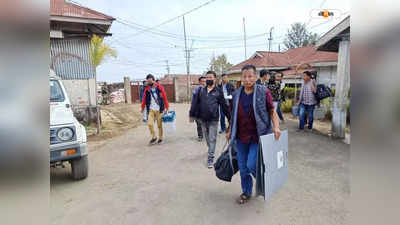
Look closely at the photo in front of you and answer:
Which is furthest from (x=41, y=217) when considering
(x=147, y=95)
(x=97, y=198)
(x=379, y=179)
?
(x=147, y=95)

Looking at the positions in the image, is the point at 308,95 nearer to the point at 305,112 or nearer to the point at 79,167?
the point at 305,112

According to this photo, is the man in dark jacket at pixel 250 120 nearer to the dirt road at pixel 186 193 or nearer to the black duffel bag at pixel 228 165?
Result: the black duffel bag at pixel 228 165

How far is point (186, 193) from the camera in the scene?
3.35 metres

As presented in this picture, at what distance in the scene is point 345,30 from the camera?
528cm

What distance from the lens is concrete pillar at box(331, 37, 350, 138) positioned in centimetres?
577

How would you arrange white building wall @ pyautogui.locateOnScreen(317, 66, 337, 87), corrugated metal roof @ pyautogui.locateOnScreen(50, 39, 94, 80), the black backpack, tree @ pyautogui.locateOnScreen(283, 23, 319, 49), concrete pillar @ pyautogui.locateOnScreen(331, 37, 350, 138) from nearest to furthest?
concrete pillar @ pyautogui.locateOnScreen(331, 37, 350, 138)
the black backpack
corrugated metal roof @ pyautogui.locateOnScreen(50, 39, 94, 80)
white building wall @ pyautogui.locateOnScreen(317, 66, 337, 87)
tree @ pyautogui.locateOnScreen(283, 23, 319, 49)

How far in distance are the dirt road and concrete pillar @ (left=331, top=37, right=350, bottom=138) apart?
0.96 meters

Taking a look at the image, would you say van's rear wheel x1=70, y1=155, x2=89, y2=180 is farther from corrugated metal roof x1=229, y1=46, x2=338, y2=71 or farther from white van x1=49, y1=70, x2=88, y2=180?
corrugated metal roof x1=229, y1=46, x2=338, y2=71

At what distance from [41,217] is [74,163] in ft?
10.8

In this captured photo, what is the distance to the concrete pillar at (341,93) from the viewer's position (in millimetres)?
5766

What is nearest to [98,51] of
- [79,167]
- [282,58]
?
[79,167]

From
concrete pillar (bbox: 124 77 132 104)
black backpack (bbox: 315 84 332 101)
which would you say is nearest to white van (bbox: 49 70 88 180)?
black backpack (bbox: 315 84 332 101)

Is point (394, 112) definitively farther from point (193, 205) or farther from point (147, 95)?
point (147, 95)

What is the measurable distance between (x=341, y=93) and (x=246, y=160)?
435cm
